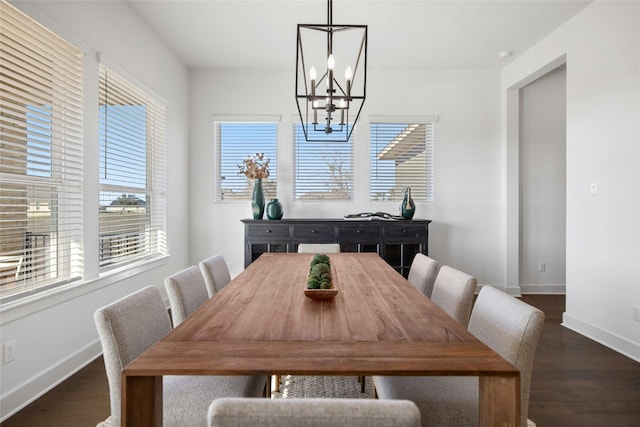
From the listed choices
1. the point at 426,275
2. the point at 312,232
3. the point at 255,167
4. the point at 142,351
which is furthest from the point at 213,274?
the point at 255,167

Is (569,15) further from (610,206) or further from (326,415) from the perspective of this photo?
(326,415)

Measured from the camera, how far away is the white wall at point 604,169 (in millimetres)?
2576

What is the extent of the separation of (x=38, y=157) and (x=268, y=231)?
2.20m

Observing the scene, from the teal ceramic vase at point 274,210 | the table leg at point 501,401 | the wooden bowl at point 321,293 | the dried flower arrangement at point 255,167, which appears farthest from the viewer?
the dried flower arrangement at point 255,167

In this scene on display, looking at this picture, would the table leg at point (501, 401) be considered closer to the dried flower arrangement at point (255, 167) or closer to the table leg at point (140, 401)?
the table leg at point (140, 401)

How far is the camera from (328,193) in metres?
4.38

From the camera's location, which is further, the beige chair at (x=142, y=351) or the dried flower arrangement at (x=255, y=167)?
the dried flower arrangement at (x=255, y=167)

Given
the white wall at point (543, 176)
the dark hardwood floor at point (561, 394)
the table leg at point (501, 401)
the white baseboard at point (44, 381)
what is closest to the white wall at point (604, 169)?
the dark hardwood floor at point (561, 394)

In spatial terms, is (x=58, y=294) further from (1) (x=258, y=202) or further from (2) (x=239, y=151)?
(2) (x=239, y=151)

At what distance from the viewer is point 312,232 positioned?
3.83m

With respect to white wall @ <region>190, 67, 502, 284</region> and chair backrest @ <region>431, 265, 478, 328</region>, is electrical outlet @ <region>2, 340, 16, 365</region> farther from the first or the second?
white wall @ <region>190, 67, 502, 284</region>

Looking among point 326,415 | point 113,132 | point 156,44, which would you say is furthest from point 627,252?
point 156,44

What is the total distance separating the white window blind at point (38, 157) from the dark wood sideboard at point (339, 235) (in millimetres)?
1771

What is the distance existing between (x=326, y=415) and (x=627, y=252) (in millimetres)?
3141
